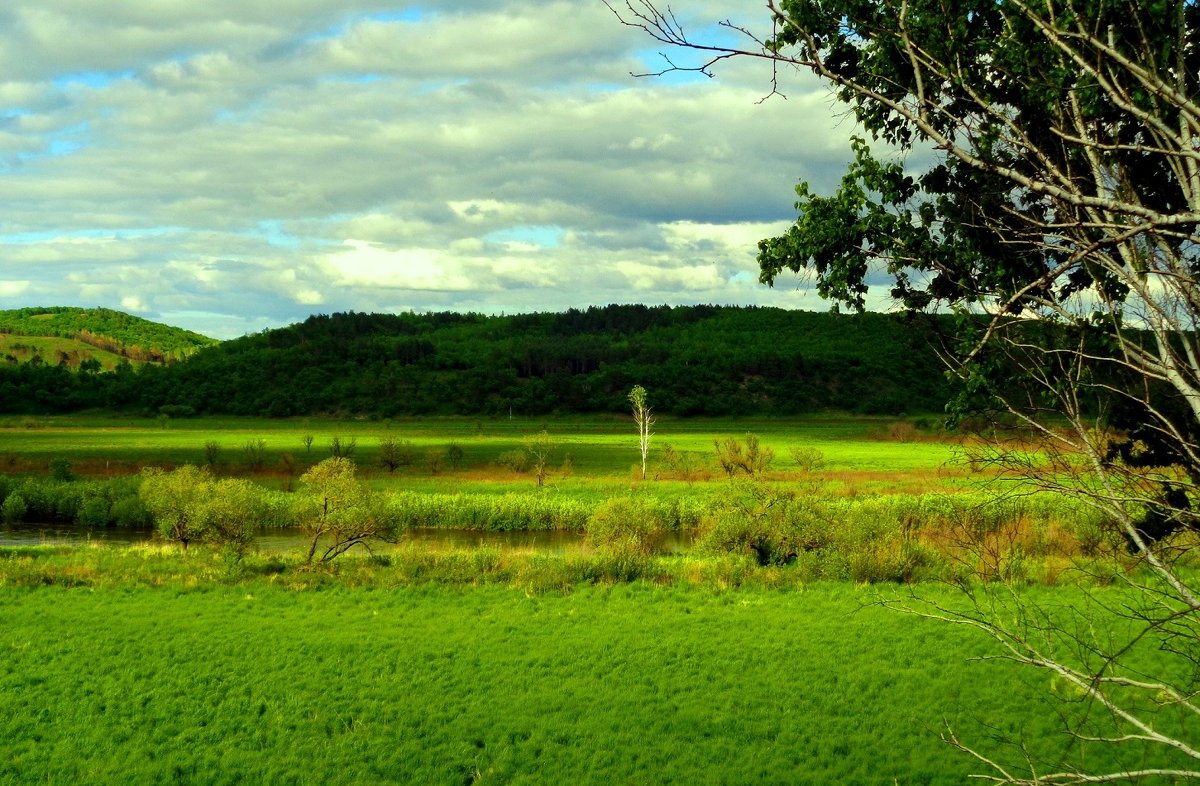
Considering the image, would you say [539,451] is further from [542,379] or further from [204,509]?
[542,379]

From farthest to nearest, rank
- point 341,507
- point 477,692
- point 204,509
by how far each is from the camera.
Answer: point 204,509, point 341,507, point 477,692

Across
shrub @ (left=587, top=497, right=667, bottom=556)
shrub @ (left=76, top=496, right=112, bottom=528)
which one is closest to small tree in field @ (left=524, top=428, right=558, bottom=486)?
shrub @ (left=587, top=497, right=667, bottom=556)

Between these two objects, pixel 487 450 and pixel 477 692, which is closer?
pixel 477 692

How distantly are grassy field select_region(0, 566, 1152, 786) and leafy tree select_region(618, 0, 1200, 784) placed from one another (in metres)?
7.64

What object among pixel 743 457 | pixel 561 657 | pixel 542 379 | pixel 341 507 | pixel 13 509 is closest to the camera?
pixel 561 657

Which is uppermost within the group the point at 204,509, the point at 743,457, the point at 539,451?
the point at 743,457

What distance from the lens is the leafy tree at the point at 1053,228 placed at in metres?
4.37

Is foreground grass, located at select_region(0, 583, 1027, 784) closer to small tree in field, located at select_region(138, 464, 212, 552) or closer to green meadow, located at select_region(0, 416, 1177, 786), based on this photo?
green meadow, located at select_region(0, 416, 1177, 786)

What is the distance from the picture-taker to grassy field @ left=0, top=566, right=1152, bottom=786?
13406 millimetres

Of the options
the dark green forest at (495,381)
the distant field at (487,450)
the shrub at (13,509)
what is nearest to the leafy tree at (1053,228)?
the distant field at (487,450)

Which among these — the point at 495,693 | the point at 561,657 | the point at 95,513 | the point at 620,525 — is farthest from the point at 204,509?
the point at 495,693

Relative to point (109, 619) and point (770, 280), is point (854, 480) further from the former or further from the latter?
point (770, 280)

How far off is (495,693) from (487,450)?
5897 cm

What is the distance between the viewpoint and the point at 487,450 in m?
75.2
